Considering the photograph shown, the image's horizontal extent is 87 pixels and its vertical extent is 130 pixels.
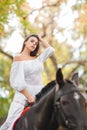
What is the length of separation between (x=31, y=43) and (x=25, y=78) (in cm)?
55

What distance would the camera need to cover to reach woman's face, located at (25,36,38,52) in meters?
6.80

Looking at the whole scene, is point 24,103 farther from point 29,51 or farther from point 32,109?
point 29,51

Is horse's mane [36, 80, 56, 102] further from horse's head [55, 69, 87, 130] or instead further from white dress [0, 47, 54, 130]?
white dress [0, 47, 54, 130]

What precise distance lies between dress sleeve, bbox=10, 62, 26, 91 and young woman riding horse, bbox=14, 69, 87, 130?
1.18ft

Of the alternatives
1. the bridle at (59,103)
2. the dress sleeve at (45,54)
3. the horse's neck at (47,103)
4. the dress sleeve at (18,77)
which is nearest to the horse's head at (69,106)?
the bridle at (59,103)

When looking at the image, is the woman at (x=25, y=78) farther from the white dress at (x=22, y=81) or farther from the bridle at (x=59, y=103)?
the bridle at (x=59, y=103)

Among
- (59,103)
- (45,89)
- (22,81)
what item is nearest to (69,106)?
(59,103)

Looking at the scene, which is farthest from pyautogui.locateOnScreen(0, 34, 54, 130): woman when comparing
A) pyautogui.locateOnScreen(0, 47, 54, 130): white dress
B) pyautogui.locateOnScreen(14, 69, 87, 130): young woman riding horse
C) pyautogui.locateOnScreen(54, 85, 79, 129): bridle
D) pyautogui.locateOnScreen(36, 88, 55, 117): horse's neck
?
pyautogui.locateOnScreen(54, 85, 79, 129): bridle

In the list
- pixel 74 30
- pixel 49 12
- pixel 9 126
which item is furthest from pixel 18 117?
pixel 74 30

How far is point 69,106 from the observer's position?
5.51 meters

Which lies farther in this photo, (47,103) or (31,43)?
(31,43)

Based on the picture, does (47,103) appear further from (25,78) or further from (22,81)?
(25,78)

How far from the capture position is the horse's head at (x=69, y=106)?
17.8ft

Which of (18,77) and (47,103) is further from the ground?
(18,77)
